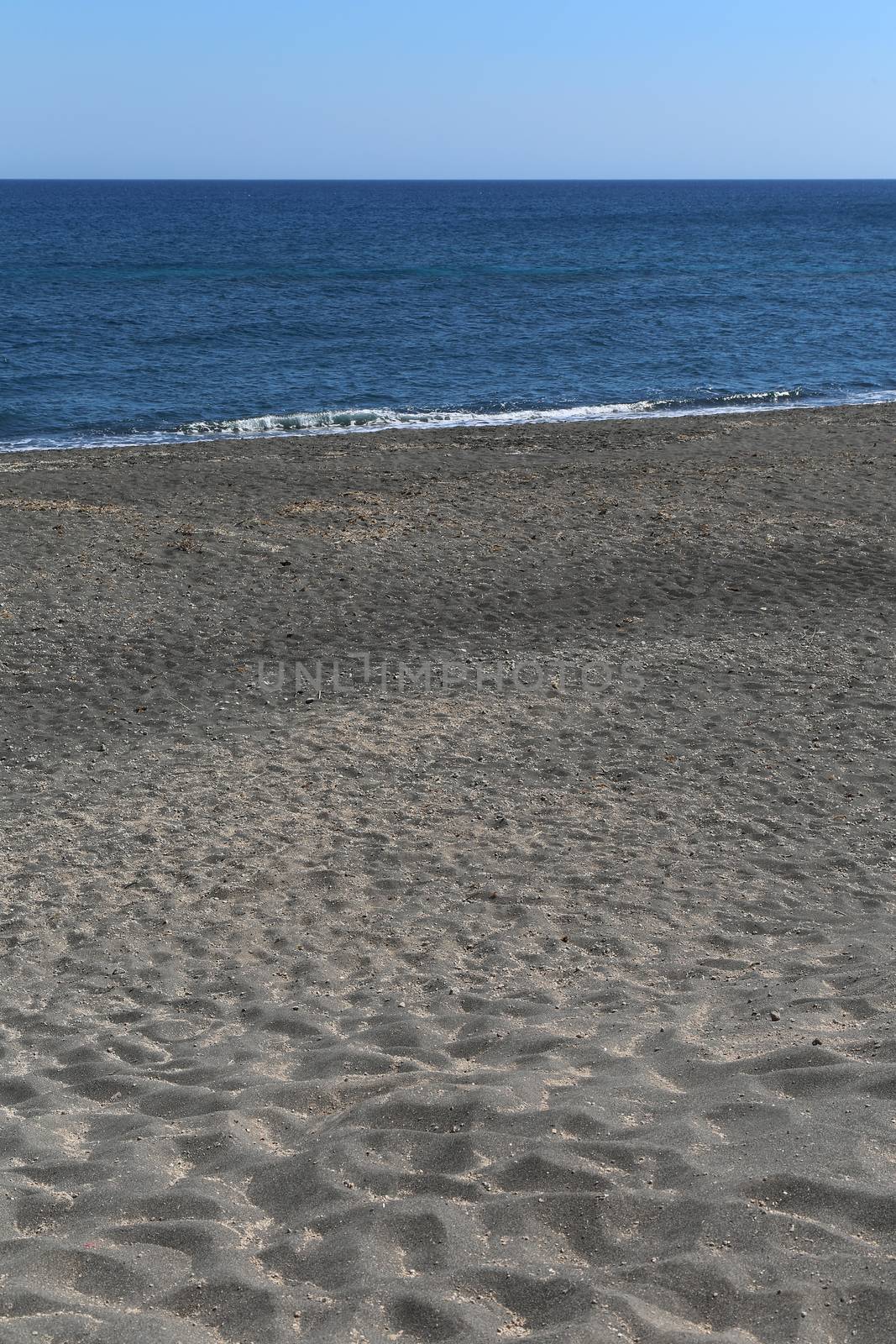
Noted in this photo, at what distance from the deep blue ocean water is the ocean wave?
0.09 metres

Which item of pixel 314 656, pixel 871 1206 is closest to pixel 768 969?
pixel 871 1206

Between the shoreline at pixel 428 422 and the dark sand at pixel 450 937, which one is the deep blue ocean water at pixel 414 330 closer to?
the shoreline at pixel 428 422

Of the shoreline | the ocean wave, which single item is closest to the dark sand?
the shoreline

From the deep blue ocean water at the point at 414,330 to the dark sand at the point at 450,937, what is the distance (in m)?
11.9

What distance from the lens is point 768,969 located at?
5.78m

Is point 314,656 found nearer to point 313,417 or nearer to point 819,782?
point 819,782

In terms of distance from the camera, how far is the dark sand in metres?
3.66

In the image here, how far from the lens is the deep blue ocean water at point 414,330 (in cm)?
2594

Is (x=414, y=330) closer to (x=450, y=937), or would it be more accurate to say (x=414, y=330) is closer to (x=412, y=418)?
(x=412, y=418)

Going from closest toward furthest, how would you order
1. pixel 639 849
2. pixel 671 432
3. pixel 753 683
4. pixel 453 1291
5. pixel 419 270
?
pixel 453 1291, pixel 639 849, pixel 753 683, pixel 671 432, pixel 419 270

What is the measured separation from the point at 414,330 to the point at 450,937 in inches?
1261

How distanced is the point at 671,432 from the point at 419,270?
120 ft

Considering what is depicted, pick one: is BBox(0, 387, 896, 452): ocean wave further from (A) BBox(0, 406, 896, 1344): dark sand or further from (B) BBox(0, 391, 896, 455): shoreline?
(A) BBox(0, 406, 896, 1344): dark sand

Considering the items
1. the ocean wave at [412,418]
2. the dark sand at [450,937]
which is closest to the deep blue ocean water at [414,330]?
the ocean wave at [412,418]
